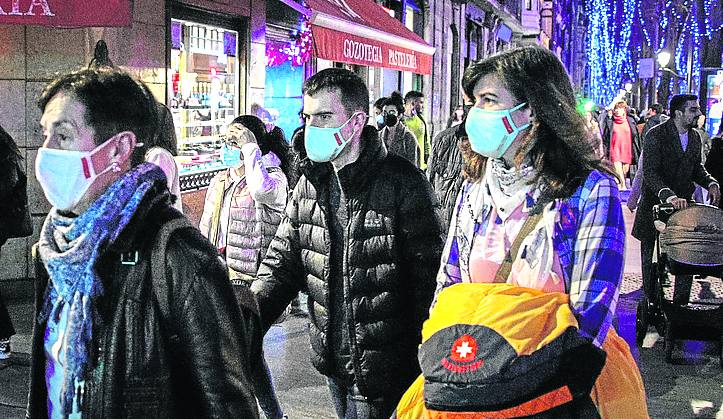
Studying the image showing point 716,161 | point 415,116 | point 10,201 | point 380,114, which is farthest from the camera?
point 415,116

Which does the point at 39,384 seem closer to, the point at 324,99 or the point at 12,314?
the point at 324,99

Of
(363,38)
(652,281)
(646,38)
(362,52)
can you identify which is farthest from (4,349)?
(646,38)

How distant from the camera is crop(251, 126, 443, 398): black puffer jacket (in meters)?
4.10

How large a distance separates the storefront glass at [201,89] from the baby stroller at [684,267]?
19.0 ft

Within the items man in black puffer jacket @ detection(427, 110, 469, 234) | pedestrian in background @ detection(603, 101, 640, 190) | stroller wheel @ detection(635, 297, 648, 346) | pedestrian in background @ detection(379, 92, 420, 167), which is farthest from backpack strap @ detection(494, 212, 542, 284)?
pedestrian in background @ detection(603, 101, 640, 190)

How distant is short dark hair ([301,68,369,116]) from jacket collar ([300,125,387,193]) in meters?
0.14

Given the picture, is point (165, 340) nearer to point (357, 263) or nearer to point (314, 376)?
point (357, 263)

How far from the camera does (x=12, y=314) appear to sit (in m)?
9.11

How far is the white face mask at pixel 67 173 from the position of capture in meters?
2.60

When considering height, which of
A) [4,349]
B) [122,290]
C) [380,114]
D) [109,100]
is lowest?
[4,349]

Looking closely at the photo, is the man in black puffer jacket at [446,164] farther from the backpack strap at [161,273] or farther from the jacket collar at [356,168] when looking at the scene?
the backpack strap at [161,273]

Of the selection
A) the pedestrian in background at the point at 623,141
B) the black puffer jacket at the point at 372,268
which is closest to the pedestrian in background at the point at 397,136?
the black puffer jacket at the point at 372,268

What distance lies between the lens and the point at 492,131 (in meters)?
3.25

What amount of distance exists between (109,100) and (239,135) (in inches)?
173
